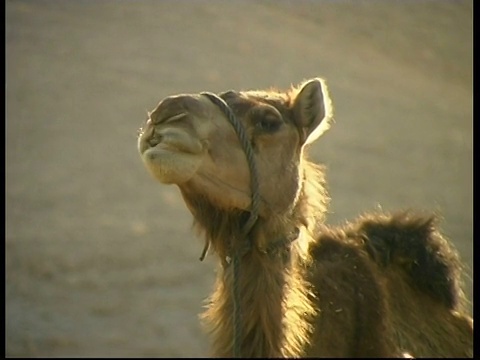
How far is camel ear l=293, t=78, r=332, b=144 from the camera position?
3.99 m

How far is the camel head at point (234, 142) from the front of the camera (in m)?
3.36

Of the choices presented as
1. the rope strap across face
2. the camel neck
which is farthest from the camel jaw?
the camel neck

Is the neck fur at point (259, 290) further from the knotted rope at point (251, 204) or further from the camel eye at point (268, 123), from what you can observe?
the camel eye at point (268, 123)

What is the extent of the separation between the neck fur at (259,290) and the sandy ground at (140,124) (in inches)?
167

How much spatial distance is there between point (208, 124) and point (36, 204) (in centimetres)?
904

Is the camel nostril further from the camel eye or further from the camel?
the camel eye

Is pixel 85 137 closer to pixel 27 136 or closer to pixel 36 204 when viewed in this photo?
pixel 27 136

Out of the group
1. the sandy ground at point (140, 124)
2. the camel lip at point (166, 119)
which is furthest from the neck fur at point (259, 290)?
the sandy ground at point (140, 124)

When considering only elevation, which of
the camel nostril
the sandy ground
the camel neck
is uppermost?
the camel nostril

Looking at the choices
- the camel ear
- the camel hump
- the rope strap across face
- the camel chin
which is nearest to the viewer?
the camel chin

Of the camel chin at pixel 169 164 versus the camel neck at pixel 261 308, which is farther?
the camel neck at pixel 261 308

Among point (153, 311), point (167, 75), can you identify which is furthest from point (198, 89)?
point (153, 311)

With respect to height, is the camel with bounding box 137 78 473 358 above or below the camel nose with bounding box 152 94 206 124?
below

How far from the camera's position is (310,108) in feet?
13.1
